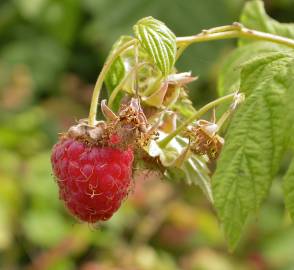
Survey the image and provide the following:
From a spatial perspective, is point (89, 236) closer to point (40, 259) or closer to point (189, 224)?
point (40, 259)

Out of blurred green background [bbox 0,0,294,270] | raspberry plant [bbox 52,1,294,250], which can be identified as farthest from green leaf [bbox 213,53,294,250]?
blurred green background [bbox 0,0,294,270]

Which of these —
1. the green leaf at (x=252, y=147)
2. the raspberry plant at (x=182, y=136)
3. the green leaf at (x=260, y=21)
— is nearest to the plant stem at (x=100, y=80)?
the raspberry plant at (x=182, y=136)

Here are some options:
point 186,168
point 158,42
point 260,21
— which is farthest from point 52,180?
point 158,42

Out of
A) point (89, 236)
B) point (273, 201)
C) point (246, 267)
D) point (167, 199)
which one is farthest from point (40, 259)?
point (273, 201)

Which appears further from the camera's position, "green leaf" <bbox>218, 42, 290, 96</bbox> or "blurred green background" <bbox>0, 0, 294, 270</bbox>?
"blurred green background" <bbox>0, 0, 294, 270</bbox>

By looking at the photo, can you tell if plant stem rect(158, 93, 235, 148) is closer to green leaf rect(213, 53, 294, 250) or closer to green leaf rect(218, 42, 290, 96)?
green leaf rect(213, 53, 294, 250)
